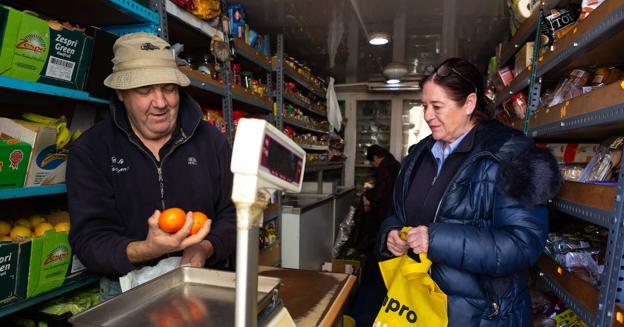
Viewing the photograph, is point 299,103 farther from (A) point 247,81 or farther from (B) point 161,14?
(B) point 161,14

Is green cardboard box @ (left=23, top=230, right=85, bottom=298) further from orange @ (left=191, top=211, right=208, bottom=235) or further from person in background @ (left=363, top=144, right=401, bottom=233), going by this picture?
person in background @ (left=363, top=144, right=401, bottom=233)

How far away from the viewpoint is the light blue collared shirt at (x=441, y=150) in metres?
1.67

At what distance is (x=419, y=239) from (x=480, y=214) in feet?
0.87

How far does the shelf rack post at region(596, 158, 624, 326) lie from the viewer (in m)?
1.22

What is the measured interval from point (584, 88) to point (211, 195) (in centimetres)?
194

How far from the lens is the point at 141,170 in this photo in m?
1.48

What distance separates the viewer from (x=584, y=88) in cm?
189

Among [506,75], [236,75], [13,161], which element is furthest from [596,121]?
[236,75]

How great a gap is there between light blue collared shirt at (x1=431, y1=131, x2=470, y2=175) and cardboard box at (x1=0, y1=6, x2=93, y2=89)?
163cm

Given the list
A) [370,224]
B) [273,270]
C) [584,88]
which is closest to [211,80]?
[273,270]

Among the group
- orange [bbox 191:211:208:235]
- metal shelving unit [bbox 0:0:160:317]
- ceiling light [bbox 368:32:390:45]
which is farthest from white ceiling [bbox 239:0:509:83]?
orange [bbox 191:211:208:235]

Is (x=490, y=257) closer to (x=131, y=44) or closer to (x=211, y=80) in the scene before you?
(x=131, y=44)

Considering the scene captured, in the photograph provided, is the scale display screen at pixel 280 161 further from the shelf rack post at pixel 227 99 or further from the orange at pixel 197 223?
the shelf rack post at pixel 227 99

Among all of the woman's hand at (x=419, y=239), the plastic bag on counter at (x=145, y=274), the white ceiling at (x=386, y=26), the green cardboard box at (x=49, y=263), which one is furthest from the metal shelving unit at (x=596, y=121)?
the green cardboard box at (x=49, y=263)
